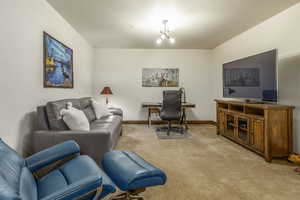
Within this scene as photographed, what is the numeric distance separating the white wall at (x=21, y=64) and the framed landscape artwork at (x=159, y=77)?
314cm

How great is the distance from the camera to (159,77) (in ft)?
19.5

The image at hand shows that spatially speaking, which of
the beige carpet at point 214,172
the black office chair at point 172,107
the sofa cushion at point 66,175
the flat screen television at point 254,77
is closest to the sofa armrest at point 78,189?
the sofa cushion at point 66,175

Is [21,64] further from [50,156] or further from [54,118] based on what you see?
[50,156]

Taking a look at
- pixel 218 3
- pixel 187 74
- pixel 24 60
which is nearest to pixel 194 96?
pixel 187 74

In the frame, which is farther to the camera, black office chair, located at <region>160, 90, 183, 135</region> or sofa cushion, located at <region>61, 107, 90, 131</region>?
black office chair, located at <region>160, 90, 183, 135</region>

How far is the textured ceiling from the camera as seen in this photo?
2.90 metres

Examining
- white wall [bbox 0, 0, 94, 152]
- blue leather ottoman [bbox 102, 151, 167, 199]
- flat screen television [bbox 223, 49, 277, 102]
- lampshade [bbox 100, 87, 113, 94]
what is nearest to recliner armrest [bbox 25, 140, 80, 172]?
blue leather ottoman [bbox 102, 151, 167, 199]

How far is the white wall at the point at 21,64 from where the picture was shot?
6.45ft

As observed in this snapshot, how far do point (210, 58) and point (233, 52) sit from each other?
1.30 m

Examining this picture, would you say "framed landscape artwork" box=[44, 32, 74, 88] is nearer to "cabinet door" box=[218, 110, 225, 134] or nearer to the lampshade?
the lampshade

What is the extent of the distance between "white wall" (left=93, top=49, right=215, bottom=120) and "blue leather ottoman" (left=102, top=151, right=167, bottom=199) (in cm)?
428

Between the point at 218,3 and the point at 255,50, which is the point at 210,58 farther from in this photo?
the point at 218,3

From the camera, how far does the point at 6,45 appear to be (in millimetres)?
1975

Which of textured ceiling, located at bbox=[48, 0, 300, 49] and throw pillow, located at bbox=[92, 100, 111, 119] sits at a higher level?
textured ceiling, located at bbox=[48, 0, 300, 49]
